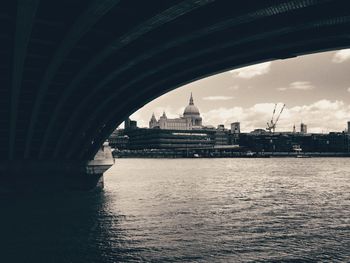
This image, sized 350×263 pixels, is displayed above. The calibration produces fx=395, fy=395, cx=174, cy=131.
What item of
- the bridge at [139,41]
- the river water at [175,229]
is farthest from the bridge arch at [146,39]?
the river water at [175,229]

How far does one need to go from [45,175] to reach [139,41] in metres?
31.9

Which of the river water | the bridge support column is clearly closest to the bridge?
the river water

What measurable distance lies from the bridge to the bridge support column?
10940mm

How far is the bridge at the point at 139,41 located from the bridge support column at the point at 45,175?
10.9 m

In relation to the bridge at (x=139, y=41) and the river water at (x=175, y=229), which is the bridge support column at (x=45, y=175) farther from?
the bridge at (x=139, y=41)

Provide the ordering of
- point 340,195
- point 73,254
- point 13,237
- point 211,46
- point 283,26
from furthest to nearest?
1. point 340,195
2. point 13,237
3. point 211,46
4. point 73,254
5. point 283,26

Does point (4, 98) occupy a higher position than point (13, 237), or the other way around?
point (4, 98)

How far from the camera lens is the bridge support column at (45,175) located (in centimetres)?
4613

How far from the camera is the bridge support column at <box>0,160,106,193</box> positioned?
151ft

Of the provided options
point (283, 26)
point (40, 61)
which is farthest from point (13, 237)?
point (283, 26)

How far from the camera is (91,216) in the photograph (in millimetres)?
32781

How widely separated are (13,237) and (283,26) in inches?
800

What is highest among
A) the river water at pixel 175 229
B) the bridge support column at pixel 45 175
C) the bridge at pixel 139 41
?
the bridge at pixel 139 41

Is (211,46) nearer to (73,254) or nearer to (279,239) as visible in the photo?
(279,239)
